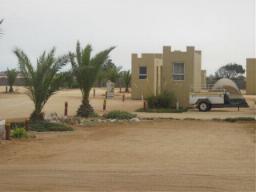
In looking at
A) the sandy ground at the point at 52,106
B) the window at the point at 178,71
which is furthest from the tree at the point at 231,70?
the window at the point at 178,71

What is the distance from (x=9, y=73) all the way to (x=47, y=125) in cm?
3809

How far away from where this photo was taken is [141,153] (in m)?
13.4

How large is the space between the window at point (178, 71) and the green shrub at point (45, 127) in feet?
50.8

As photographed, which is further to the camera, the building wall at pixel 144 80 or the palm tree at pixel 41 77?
the building wall at pixel 144 80

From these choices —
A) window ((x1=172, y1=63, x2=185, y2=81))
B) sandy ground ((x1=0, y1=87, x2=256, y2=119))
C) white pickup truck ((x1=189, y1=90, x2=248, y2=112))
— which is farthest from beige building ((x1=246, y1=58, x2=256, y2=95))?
white pickup truck ((x1=189, y1=90, x2=248, y2=112))

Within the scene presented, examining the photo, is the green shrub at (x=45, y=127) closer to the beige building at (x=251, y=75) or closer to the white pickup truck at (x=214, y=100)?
the white pickup truck at (x=214, y=100)

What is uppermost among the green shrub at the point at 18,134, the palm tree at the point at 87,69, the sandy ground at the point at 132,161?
the palm tree at the point at 87,69

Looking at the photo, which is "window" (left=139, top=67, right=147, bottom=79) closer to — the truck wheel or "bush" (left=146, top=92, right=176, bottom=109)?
"bush" (left=146, top=92, right=176, bottom=109)

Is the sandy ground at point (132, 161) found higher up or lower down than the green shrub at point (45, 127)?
lower down

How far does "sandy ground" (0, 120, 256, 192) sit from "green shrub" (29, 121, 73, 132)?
56cm

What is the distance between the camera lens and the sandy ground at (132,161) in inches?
358

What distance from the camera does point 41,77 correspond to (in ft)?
67.1

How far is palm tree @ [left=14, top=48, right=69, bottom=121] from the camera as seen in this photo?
2036cm

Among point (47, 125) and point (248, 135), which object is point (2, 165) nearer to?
point (47, 125)
